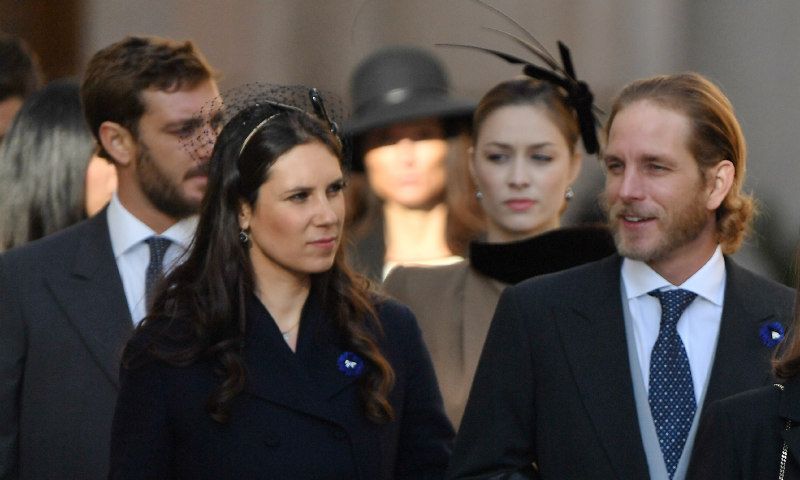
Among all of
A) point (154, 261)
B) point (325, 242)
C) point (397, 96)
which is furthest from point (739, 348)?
point (397, 96)

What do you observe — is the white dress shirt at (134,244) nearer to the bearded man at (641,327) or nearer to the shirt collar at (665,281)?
the bearded man at (641,327)

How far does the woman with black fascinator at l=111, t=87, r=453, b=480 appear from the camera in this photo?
4266 millimetres

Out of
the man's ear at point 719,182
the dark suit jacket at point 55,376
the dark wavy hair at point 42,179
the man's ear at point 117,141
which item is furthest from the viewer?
the dark wavy hair at point 42,179

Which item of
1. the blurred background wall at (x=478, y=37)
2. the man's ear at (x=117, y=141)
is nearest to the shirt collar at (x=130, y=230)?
the man's ear at (x=117, y=141)

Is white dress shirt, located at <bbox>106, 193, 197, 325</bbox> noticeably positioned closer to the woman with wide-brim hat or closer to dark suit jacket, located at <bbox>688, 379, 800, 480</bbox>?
the woman with wide-brim hat

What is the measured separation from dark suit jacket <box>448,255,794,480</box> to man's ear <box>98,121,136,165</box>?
1466mm

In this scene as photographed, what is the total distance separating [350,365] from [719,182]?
101cm

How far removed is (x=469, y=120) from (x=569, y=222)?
2.35m

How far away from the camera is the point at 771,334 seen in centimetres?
443

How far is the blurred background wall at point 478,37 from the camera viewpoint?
9930 millimetres

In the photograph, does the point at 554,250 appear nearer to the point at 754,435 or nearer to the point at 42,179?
the point at 42,179

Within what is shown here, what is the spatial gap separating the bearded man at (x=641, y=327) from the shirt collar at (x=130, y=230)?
3.81 ft

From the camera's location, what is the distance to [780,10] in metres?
10.2

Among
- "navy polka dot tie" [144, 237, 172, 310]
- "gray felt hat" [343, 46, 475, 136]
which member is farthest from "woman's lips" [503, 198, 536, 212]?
"gray felt hat" [343, 46, 475, 136]
